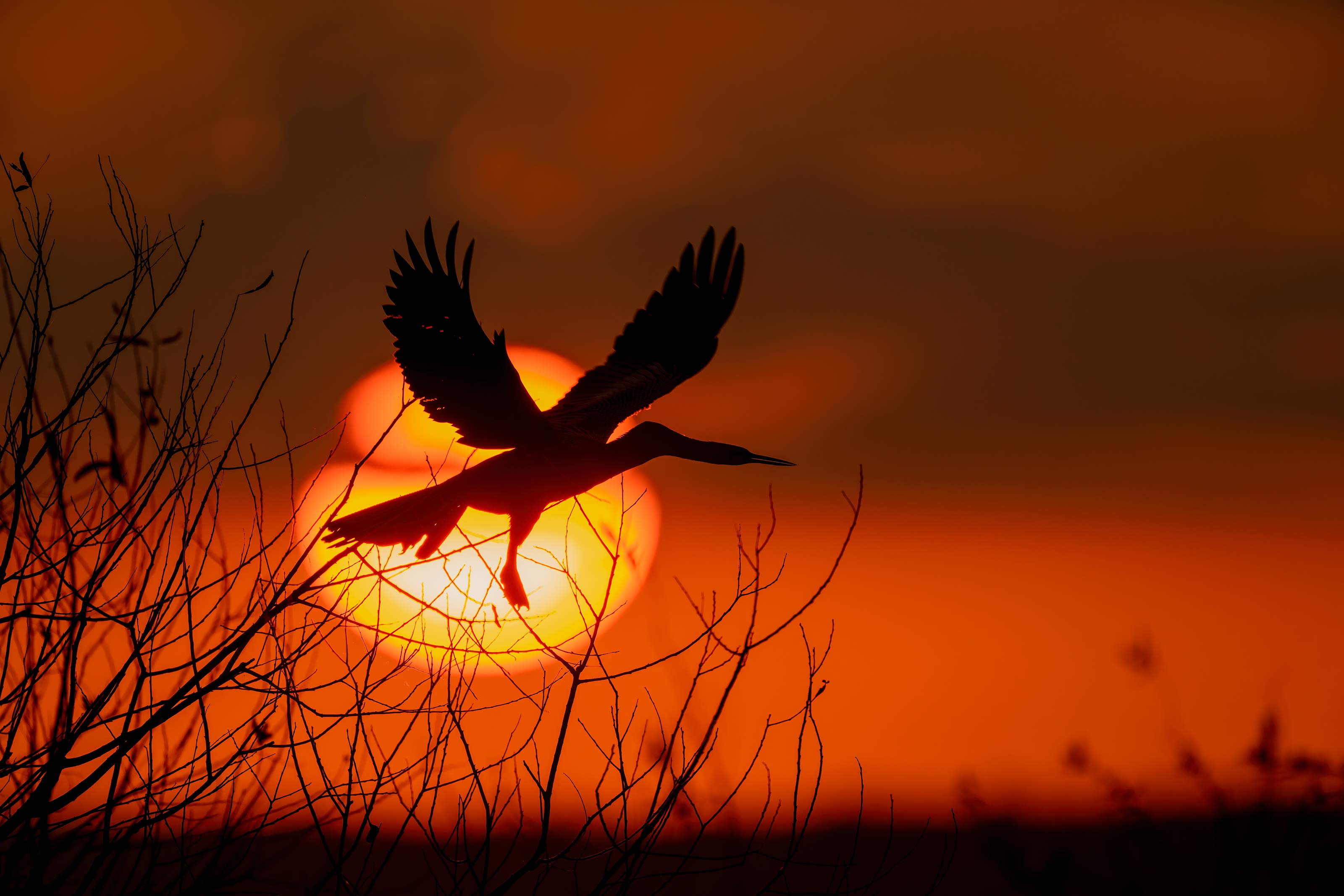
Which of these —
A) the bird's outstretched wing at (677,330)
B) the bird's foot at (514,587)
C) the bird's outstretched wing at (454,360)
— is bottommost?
the bird's foot at (514,587)

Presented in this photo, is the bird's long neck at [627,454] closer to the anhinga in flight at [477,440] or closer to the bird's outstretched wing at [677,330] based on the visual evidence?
the anhinga in flight at [477,440]

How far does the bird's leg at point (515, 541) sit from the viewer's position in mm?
4305

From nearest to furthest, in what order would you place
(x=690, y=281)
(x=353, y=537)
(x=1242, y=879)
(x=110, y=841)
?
(x=1242, y=879) → (x=110, y=841) → (x=353, y=537) → (x=690, y=281)

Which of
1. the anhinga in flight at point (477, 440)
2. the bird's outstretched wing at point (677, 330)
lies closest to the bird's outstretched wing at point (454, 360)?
the anhinga in flight at point (477, 440)

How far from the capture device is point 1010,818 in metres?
3.56

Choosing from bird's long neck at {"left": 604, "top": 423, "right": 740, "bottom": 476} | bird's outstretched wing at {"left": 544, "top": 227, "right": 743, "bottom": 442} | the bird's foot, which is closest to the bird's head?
bird's long neck at {"left": 604, "top": 423, "right": 740, "bottom": 476}

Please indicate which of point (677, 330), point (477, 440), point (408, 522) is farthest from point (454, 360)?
point (677, 330)

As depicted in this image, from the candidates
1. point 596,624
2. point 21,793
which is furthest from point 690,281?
point 21,793

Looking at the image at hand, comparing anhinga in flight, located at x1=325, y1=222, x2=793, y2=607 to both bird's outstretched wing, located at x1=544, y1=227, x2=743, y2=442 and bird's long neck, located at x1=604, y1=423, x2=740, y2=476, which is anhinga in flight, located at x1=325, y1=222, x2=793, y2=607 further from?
bird's outstretched wing, located at x1=544, y1=227, x2=743, y2=442

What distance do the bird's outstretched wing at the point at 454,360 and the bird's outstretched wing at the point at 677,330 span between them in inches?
63.0

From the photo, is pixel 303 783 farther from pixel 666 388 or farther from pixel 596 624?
pixel 666 388

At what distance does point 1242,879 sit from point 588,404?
3.96 meters

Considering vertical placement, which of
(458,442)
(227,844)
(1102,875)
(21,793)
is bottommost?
(1102,875)

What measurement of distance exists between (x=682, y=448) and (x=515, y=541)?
2.80 feet
